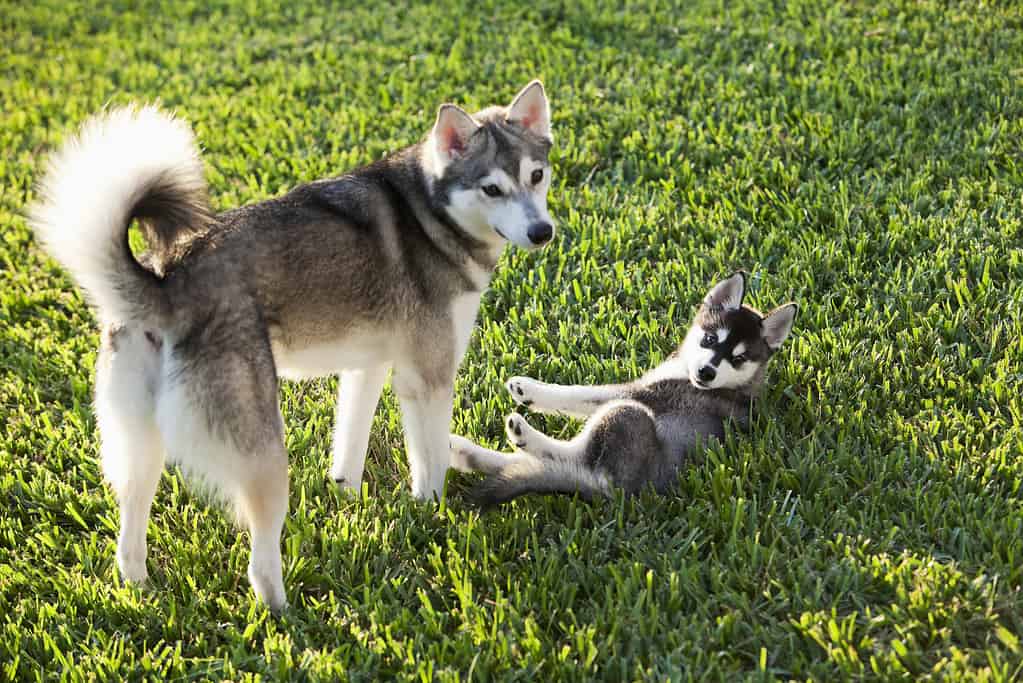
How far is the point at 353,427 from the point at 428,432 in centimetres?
41

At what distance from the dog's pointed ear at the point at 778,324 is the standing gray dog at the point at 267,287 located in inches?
45.9

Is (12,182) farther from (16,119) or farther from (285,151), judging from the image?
(285,151)

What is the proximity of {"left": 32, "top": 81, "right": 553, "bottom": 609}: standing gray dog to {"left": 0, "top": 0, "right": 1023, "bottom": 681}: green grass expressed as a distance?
0.33 m

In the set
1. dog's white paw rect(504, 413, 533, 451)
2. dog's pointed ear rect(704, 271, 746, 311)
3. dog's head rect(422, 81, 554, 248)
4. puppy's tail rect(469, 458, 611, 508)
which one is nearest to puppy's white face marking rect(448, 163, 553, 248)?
dog's head rect(422, 81, 554, 248)

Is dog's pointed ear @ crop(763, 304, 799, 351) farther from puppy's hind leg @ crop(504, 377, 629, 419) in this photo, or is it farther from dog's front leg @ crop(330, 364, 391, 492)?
dog's front leg @ crop(330, 364, 391, 492)

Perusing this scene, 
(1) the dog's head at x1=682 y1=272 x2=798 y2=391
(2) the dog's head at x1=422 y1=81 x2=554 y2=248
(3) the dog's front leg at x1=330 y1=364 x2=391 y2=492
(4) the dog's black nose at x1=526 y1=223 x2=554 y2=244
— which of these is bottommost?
(3) the dog's front leg at x1=330 y1=364 x2=391 y2=492

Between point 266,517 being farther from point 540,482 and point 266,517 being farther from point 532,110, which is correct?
point 532,110

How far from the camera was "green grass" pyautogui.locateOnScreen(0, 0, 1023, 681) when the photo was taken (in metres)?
3.56

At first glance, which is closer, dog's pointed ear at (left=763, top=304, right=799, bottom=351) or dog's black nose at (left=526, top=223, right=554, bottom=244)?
dog's black nose at (left=526, top=223, right=554, bottom=244)

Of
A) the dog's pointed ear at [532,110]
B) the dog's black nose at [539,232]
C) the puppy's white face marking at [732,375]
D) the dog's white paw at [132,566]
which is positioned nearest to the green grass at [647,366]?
the dog's white paw at [132,566]

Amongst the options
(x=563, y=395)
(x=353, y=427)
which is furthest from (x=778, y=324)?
(x=353, y=427)

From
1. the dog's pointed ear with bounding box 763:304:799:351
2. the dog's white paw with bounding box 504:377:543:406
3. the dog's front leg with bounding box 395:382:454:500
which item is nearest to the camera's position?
the dog's front leg with bounding box 395:382:454:500

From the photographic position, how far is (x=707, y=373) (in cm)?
442

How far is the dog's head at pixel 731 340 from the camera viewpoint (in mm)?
4449
